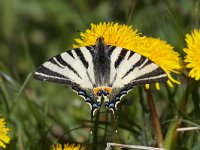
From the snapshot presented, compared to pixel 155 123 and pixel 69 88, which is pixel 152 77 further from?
pixel 69 88

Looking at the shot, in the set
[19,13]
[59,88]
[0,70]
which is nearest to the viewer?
[0,70]

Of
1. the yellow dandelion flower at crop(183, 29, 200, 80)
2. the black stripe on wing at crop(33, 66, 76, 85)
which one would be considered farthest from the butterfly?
the yellow dandelion flower at crop(183, 29, 200, 80)

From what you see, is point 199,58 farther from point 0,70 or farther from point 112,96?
point 0,70

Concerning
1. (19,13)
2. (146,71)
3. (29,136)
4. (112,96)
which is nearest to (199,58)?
(146,71)

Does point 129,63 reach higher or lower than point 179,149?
higher

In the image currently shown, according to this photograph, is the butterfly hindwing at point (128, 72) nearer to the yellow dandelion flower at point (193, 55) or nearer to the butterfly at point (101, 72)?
the butterfly at point (101, 72)

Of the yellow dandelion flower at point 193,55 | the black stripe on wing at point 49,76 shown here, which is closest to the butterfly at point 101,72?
the black stripe on wing at point 49,76

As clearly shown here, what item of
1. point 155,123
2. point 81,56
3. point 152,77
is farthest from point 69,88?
point 152,77

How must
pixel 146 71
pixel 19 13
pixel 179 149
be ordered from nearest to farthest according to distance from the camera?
pixel 146 71
pixel 179 149
pixel 19 13
